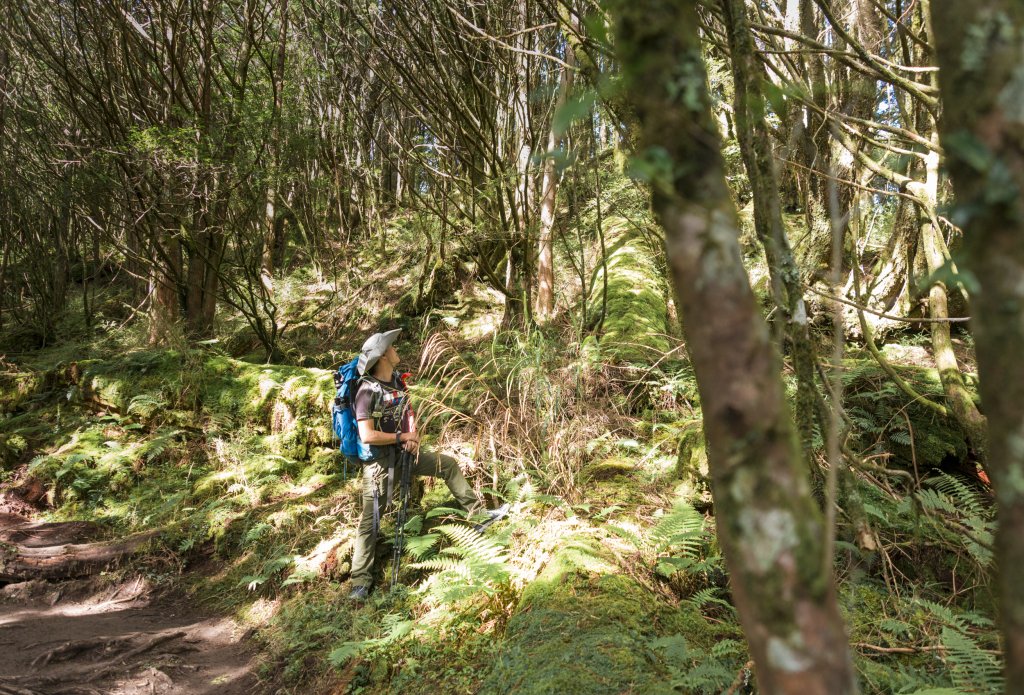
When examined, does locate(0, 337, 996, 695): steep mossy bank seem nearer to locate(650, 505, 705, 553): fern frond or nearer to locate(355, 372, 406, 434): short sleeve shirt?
locate(650, 505, 705, 553): fern frond

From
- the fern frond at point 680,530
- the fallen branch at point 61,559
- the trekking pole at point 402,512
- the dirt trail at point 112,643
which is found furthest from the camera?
the fallen branch at point 61,559

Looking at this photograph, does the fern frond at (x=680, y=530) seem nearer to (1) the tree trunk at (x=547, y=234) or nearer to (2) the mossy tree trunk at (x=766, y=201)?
(2) the mossy tree trunk at (x=766, y=201)

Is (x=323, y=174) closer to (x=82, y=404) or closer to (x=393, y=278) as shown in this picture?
(x=393, y=278)

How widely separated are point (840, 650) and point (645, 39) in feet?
3.62

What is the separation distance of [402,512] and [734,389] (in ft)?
14.6

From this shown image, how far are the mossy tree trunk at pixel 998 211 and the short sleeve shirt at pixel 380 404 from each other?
449 cm

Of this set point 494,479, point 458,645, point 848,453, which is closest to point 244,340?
point 494,479

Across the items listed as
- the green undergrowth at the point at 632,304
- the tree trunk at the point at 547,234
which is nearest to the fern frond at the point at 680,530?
the green undergrowth at the point at 632,304

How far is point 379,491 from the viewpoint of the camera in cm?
530

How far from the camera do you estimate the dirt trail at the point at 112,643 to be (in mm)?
4277

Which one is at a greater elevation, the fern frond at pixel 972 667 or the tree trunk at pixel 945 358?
the tree trunk at pixel 945 358

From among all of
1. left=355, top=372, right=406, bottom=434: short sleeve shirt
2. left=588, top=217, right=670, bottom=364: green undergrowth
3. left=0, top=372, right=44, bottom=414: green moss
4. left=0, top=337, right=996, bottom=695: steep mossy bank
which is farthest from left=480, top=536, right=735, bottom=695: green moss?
left=0, top=372, right=44, bottom=414: green moss

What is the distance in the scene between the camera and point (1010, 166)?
959 millimetres

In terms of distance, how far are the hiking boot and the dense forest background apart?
34 cm
